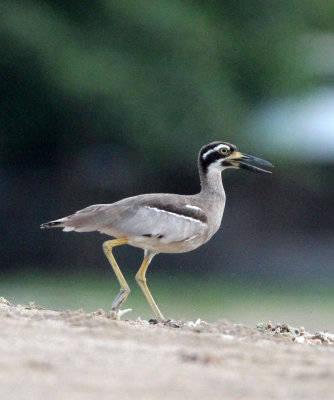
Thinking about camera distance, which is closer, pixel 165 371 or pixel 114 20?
pixel 165 371

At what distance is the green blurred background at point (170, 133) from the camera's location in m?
23.9

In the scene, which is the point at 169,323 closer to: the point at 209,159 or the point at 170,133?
the point at 209,159

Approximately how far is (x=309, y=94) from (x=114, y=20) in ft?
15.2

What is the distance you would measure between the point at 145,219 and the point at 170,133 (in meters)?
12.4

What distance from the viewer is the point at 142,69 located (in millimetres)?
24328

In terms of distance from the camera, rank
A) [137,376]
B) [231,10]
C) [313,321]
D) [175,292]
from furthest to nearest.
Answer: [231,10]
[175,292]
[313,321]
[137,376]

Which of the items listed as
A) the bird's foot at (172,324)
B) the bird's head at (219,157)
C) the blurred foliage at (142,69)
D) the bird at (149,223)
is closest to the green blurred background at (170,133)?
the blurred foliage at (142,69)

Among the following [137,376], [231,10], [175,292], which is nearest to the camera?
[137,376]

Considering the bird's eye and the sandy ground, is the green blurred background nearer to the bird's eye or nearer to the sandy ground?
the bird's eye

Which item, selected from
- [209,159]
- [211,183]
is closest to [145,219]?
[211,183]

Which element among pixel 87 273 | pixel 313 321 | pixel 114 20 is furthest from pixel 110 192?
pixel 313 321

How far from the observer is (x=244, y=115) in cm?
2509

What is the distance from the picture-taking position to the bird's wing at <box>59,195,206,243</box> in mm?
12008

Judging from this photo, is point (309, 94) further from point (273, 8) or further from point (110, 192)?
point (110, 192)
